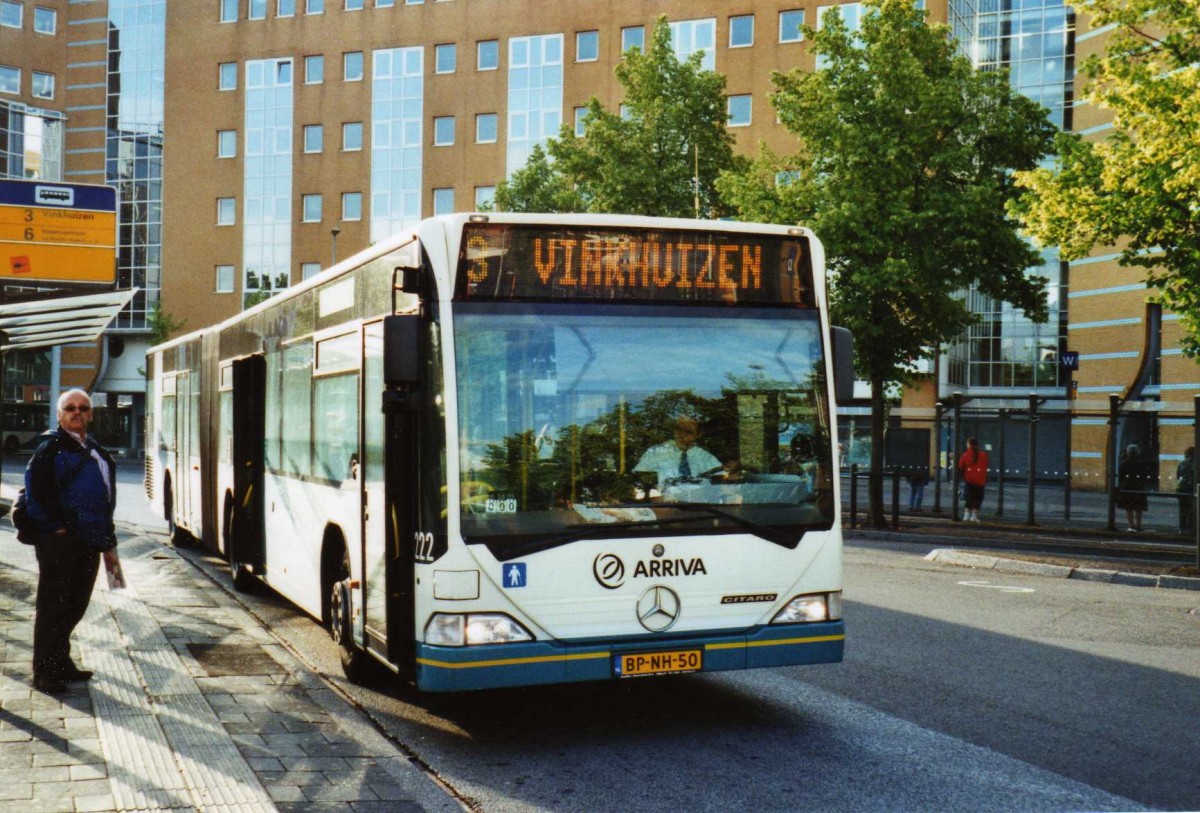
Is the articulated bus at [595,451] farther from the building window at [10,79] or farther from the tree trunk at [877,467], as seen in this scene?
the building window at [10,79]

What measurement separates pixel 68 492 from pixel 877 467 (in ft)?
58.3

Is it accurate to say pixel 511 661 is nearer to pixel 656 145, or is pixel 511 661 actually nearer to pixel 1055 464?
pixel 1055 464

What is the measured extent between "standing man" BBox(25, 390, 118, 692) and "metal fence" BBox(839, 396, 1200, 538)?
42.3ft

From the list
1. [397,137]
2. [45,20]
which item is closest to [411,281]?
[397,137]

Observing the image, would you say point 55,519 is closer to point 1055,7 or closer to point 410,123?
point 1055,7

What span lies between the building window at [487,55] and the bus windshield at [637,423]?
5352cm

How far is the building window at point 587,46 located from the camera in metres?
55.7

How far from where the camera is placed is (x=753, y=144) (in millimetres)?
52219

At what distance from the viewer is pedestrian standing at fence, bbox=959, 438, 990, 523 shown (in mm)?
23750

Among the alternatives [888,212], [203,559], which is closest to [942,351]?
[888,212]

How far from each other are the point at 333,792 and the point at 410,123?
5681 centimetres

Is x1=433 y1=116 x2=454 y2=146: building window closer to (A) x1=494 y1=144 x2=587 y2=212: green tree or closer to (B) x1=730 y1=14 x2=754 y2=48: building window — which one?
(B) x1=730 y1=14 x2=754 y2=48: building window

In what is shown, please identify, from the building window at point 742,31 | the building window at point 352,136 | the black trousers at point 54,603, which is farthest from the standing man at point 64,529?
the building window at point 352,136

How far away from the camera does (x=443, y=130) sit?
5894 centimetres
